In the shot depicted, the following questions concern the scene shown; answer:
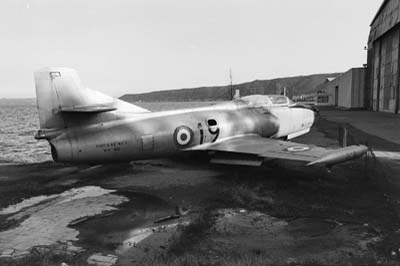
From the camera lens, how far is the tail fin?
30.5 ft

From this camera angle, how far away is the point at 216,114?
40.3 ft

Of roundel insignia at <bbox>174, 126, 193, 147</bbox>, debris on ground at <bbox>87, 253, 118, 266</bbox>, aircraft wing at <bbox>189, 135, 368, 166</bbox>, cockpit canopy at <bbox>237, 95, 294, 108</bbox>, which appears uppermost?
cockpit canopy at <bbox>237, 95, 294, 108</bbox>

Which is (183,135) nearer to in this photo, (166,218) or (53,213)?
(166,218)

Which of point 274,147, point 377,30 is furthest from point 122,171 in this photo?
point 377,30

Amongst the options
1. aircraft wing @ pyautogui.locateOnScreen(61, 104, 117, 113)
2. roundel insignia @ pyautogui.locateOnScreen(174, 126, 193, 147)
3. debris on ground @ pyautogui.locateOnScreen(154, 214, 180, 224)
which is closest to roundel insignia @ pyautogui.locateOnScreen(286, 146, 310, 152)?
roundel insignia @ pyautogui.locateOnScreen(174, 126, 193, 147)

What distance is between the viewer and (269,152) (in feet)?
33.9

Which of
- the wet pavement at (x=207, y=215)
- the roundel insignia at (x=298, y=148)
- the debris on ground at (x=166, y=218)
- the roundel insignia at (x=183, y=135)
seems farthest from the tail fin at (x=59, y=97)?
the roundel insignia at (x=298, y=148)

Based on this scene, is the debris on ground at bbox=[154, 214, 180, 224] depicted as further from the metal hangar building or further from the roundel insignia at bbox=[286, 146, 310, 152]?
the metal hangar building

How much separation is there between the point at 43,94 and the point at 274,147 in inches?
276

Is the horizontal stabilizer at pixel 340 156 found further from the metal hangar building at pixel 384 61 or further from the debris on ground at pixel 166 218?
the metal hangar building at pixel 384 61

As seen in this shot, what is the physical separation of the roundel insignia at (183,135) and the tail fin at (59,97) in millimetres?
2297

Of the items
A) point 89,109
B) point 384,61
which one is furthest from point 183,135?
point 384,61

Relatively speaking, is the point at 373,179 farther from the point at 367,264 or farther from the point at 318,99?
the point at 318,99

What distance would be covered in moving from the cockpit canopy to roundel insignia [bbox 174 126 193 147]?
12.1 ft
